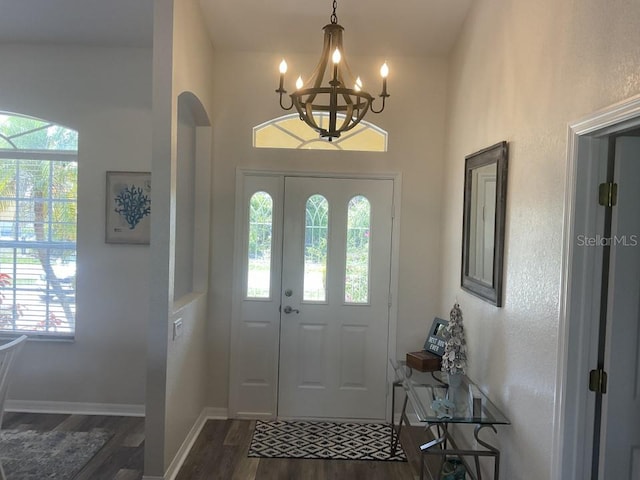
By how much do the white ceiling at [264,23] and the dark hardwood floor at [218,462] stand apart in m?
2.97

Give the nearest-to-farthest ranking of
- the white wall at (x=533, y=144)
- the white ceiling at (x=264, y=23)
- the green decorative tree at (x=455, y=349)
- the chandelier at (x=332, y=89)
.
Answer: the white wall at (x=533, y=144) → the chandelier at (x=332, y=89) → the green decorative tree at (x=455, y=349) → the white ceiling at (x=264, y=23)

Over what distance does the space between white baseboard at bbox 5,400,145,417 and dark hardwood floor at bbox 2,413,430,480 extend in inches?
5.4

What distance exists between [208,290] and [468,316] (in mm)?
2017

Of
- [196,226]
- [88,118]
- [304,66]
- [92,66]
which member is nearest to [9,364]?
[196,226]

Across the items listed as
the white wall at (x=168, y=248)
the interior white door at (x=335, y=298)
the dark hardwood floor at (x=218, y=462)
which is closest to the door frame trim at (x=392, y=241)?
the interior white door at (x=335, y=298)

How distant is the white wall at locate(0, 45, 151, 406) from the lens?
383 centimetres

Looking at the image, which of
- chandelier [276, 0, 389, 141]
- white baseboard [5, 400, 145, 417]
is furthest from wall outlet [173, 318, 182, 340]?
chandelier [276, 0, 389, 141]

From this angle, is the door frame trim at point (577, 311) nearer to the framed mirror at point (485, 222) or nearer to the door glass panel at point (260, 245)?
the framed mirror at point (485, 222)

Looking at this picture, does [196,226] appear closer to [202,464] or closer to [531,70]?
[202,464]

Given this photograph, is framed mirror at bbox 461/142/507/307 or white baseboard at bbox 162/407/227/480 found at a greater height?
framed mirror at bbox 461/142/507/307

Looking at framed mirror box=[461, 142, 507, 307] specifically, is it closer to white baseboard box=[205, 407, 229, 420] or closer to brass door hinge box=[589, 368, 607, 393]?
brass door hinge box=[589, 368, 607, 393]

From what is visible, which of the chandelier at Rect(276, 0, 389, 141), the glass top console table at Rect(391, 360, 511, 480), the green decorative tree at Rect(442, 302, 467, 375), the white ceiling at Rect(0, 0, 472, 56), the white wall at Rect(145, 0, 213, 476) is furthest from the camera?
the white ceiling at Rect(0, 0, 472, 56)

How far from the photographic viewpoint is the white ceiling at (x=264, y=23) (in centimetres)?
336

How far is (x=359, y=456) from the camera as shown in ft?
11.1
